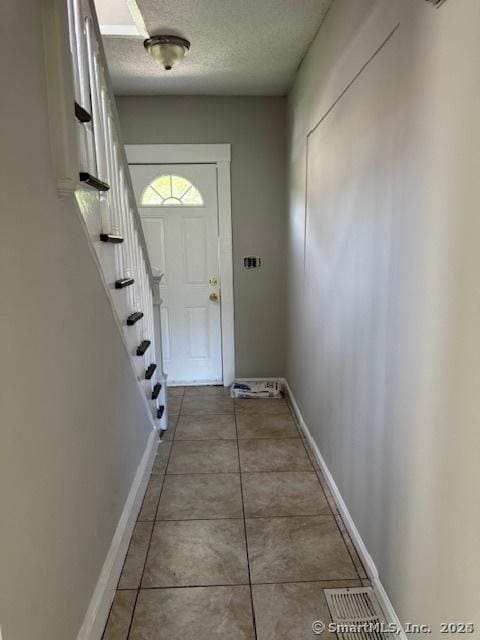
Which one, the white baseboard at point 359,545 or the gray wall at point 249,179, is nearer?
the white baseboard at point 359,545

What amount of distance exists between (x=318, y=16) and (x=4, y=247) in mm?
2198

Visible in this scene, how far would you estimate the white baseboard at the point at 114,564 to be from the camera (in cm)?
149

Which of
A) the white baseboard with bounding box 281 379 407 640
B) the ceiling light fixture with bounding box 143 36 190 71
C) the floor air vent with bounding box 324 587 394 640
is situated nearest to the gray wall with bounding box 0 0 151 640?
the floor air vent with bounding box 324 587 394 640

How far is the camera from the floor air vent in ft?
5.10

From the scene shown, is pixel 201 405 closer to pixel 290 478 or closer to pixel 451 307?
pixel 290 478

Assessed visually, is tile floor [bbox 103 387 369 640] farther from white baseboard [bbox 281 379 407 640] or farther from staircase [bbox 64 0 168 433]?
staircase [bbox 64 0 168 433]

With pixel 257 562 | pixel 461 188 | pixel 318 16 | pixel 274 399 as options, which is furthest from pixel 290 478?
pixel 318 16

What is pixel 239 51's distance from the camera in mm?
2807

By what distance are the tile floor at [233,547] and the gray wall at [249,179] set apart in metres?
1.20

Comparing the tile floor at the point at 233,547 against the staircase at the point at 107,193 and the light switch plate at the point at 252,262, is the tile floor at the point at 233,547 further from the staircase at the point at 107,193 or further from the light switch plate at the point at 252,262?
the light switch plate at the point at 252,262

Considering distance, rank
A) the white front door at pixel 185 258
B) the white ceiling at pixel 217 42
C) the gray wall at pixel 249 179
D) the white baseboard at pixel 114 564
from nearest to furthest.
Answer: the white baseboard at pixel 114 564, the white ceiling at pixel 217 42, the gray wall at pixel 249 179, the white front door at pixel 185 258

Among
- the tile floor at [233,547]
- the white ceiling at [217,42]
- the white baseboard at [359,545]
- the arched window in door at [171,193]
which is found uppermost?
the white ceiling at [217,42]

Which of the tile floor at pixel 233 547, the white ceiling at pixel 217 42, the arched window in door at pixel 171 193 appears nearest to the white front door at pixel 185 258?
the arched window in door at pixel 171 193

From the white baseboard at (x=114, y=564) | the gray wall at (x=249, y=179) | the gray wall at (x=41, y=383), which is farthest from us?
the gray wall at (x=249, y=179)
